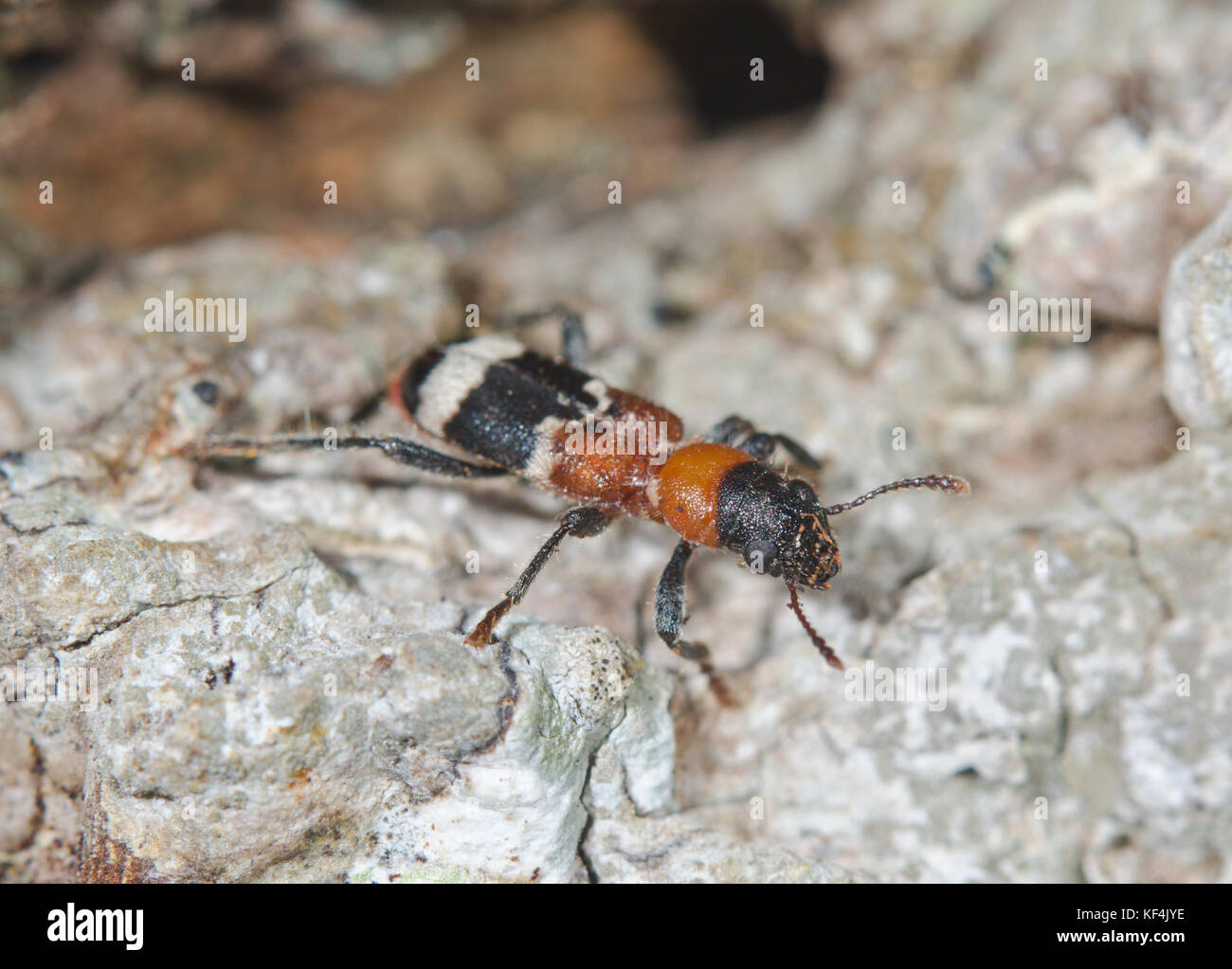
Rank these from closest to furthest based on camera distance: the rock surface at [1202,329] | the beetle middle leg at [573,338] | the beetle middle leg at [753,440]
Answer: the rock surface at [1202,329] < the beetle middle leg at [753,440] < the beetle middle leg at [573,338]

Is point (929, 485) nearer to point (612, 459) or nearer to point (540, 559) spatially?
point (612, 459)

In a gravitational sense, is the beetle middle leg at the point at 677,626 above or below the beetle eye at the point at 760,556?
below

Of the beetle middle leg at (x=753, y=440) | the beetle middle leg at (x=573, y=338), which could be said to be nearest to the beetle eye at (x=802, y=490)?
the beetle middle leg at (x=753, y=440)

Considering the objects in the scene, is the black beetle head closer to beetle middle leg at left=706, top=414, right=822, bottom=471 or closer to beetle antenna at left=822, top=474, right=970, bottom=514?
beetle antenna at left=822, top=474, right=970, bottom=514

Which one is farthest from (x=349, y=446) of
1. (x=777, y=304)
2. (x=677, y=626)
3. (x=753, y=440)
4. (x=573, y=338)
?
(x=777, y=304)

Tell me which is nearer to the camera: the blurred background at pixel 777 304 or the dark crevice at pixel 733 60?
the blurred background at pixel 777 304

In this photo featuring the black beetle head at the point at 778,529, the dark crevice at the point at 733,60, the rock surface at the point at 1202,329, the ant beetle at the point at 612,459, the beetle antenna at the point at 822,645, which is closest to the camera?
the beetle antenna at the point at 822,645

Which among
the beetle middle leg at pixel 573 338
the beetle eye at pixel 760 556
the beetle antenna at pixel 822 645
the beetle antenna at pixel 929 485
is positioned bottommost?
the beetle antenna at pixel 822 645

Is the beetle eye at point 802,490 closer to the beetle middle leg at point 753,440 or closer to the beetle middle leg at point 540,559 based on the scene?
the beetle middle leg at point 753,440
